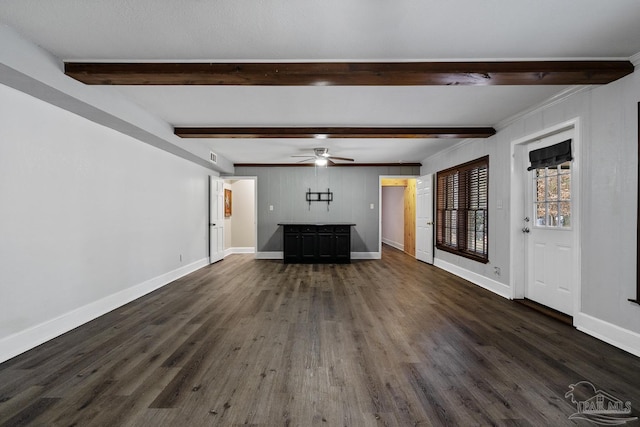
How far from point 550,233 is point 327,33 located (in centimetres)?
340

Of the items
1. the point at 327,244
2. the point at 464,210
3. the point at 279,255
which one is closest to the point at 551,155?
the point at 464,210

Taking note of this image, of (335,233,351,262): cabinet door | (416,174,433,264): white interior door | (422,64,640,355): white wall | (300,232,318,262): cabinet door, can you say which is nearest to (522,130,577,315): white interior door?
(422,64,640,355): white wall

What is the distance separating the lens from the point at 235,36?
2225mm

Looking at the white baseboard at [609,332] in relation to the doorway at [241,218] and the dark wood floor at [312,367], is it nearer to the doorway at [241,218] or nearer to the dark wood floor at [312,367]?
the dark wood floor at [312,367]

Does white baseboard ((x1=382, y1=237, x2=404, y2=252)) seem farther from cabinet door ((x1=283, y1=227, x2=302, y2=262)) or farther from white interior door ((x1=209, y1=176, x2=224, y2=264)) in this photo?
white interior door ((x1=209, y1=176, x2=224, y2=264))

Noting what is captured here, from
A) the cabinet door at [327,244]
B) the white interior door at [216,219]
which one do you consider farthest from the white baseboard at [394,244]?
the white interior door at [216,219]

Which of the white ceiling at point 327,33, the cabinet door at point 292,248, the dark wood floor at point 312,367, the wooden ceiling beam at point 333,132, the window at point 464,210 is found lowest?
the dark wood floor at point 312,367

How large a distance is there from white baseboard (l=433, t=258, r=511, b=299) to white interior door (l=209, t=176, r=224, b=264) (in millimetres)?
4975

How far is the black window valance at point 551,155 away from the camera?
3192 mm

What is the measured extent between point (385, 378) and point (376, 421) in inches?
17.8

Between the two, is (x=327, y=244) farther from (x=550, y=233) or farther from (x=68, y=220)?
(x=68, y=220)

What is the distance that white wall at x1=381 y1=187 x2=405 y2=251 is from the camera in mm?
9836

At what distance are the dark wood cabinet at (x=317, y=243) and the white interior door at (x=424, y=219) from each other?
1.76 meters

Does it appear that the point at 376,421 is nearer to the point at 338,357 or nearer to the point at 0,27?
the point at 338,357
